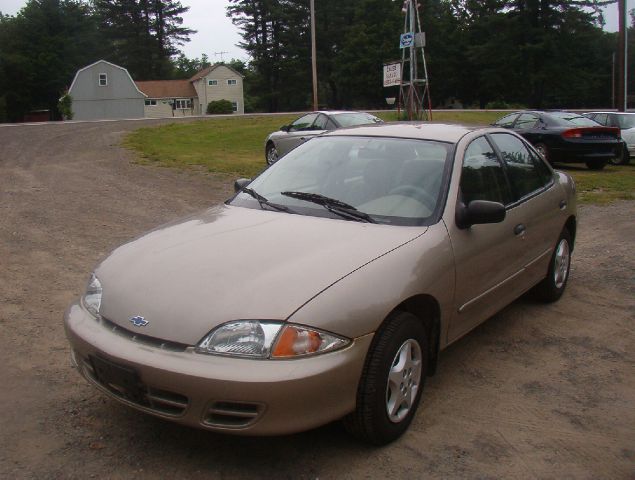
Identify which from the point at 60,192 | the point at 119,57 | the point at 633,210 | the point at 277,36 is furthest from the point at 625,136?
the point at 119,57

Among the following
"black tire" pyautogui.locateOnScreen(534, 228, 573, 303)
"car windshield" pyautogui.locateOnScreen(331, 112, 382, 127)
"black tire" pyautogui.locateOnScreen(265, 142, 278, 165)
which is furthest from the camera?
"black tire" pyautogui.locateOnScreen(265, 142, 278, 165)

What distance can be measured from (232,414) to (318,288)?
0.67 m

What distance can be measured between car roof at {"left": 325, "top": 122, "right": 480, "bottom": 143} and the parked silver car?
31.6ft

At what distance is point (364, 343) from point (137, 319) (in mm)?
1059

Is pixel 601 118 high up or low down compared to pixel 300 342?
up

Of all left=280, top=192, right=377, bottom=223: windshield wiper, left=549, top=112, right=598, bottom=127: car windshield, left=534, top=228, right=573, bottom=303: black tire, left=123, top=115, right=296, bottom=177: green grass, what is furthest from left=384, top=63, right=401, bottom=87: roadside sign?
left=280, top=192, right=377, bottom=223: windshield wiper

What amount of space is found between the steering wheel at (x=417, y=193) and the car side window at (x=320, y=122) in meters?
10.9

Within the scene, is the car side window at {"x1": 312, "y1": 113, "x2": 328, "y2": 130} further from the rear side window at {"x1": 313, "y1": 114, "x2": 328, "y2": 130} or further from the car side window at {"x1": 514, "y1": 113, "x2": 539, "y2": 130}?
the car side window at {"x1": 514, "y1": 113, "x2": 539, "y2": 130}

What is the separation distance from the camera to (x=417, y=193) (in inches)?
156

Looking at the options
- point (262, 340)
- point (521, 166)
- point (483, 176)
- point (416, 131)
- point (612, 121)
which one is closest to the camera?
point (262, 340)

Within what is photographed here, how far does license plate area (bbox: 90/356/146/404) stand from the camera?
115 inches

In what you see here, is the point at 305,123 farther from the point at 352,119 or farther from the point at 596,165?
the point at 596,165

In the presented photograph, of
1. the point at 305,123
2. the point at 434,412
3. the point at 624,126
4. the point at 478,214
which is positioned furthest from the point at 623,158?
the point at 434,412

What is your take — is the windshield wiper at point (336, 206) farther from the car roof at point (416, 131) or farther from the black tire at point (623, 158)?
the black tire at point (623, 158)
